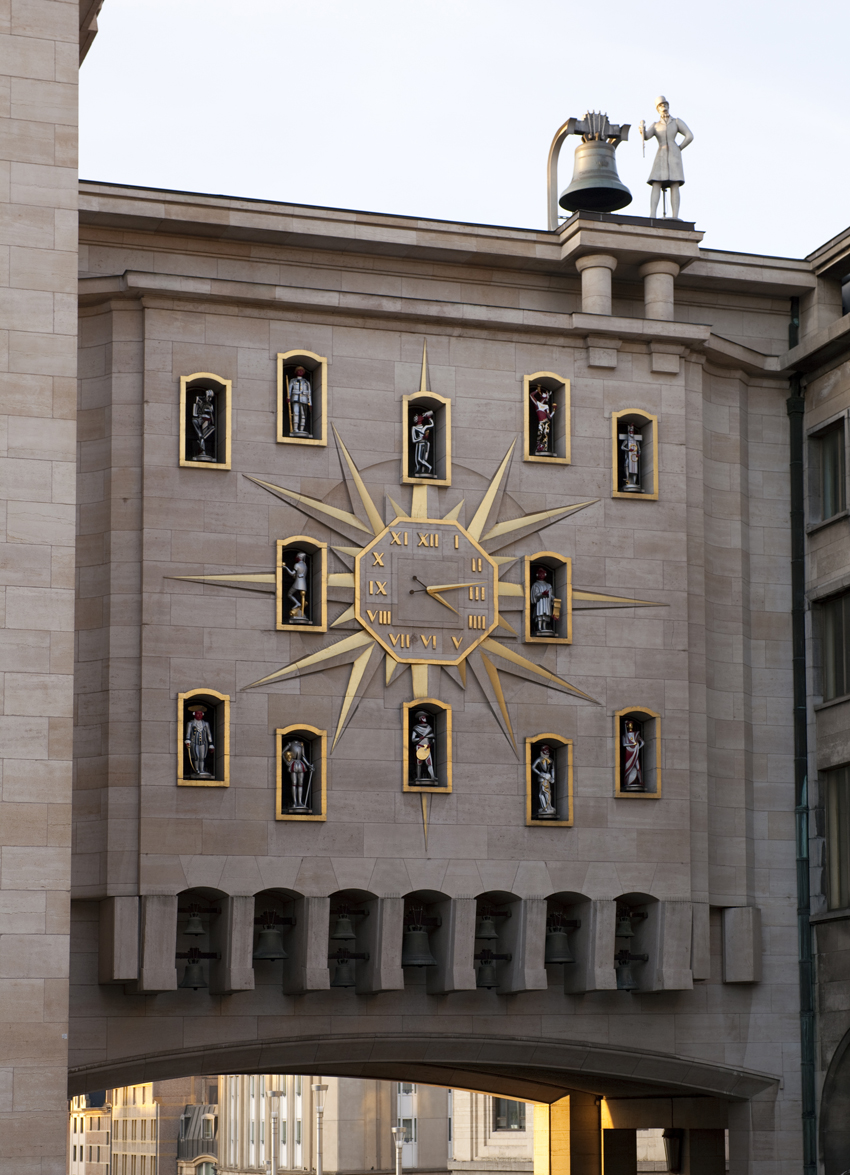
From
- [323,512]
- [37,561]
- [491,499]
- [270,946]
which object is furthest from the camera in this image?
[491,499]

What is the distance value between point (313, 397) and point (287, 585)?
145 inches

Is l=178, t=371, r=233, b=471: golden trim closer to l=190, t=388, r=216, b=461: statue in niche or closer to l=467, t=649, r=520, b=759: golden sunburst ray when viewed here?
l=190, t=388, r=216, b=461: statue in niche

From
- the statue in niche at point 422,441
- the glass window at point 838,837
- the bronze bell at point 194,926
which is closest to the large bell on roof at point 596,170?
the statue in niche at point 422,441

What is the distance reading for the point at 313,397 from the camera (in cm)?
3881

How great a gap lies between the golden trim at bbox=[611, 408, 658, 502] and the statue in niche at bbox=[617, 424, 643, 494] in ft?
0.58

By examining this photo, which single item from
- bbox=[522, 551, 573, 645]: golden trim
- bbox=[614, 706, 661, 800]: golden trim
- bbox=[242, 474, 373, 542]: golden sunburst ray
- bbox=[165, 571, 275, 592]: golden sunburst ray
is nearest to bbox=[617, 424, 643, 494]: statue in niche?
bbox=[522, 551, 573, 645]: golden trim

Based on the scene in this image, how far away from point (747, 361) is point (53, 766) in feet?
63.9

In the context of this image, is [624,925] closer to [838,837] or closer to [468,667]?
[838,837]

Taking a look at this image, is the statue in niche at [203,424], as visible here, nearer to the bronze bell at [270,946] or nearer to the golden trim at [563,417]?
the golden trim at [563,417]

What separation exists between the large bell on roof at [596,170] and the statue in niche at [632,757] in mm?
10814

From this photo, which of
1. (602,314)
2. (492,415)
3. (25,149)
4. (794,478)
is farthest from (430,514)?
(25,149)

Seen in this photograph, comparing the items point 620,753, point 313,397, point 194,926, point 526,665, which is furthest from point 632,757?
point 313,397

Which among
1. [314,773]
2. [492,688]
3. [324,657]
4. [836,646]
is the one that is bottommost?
[314,773]

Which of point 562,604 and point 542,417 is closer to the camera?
point 562,604
